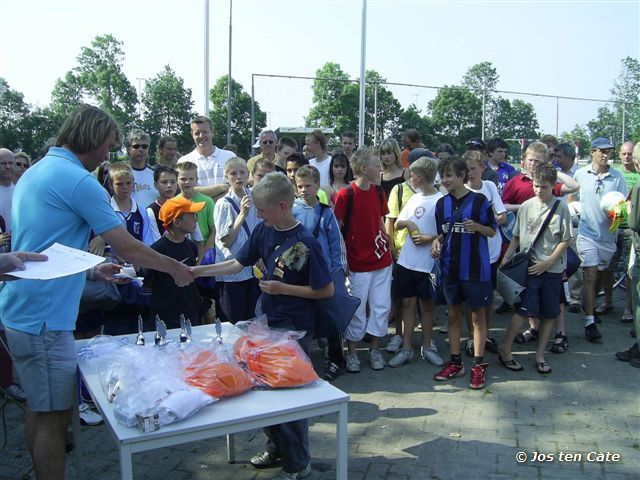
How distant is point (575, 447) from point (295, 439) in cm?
187

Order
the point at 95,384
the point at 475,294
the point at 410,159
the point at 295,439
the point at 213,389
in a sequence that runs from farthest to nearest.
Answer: the point at 410,159 → the point at 475,294 → the point at 295,439 → the point at 95,384 → the point at 213,389

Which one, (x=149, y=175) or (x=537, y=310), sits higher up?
(x=149, y=175)

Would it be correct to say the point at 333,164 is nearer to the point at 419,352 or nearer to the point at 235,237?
A: the point at 235,237

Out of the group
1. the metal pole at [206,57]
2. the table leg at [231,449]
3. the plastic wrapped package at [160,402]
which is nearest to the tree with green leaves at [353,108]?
the metal pole at [206,57]

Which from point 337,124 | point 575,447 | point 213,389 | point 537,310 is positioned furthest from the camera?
point 337,124

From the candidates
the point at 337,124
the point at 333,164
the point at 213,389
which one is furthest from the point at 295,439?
the point at 337,124

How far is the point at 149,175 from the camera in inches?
225

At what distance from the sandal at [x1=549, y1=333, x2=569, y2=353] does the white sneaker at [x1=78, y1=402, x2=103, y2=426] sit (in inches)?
162

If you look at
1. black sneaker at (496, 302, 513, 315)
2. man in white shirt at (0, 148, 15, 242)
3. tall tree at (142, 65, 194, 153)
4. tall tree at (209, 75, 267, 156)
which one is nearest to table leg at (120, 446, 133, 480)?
man in white shirt at (0, 148, 15, 242)

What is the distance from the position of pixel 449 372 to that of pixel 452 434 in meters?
1.06

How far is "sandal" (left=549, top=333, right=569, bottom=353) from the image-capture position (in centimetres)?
544

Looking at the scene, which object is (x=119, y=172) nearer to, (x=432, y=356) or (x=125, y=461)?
(x=125, y=461)

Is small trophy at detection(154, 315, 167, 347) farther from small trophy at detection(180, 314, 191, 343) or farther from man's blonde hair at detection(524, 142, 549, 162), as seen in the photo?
man's blonde hair at detection(524, 142, 549, 162)

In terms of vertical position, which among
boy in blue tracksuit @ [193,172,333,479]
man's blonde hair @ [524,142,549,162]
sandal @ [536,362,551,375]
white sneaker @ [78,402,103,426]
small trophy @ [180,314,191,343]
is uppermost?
man's blonde hair @ [524,142,549,162]
